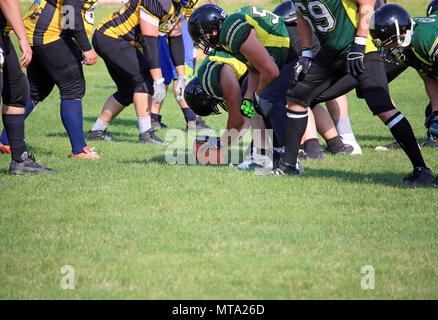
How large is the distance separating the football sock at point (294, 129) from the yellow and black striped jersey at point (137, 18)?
2.73 metres

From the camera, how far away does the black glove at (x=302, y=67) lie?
5.16m

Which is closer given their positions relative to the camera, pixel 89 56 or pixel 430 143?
pixel 89 56

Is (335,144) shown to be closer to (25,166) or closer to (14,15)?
(25,166)

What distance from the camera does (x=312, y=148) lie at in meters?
6.61

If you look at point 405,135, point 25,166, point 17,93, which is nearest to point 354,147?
point 405,135

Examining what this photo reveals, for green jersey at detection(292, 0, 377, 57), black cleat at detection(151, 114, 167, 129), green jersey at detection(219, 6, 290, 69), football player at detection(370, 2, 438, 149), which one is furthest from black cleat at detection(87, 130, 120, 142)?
football player at detection(370, 2, 438, 149)

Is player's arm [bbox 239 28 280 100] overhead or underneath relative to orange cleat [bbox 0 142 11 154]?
overhead

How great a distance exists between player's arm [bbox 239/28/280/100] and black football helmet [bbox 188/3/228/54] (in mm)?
392

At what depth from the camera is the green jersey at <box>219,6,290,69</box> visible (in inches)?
212

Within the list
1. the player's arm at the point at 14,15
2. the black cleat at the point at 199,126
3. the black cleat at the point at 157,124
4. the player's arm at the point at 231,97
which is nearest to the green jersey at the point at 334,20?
the player's arm at the point at 231,97

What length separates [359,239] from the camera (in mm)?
3785

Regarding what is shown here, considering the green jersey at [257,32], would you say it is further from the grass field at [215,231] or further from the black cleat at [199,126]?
the black cleat at [199,126]

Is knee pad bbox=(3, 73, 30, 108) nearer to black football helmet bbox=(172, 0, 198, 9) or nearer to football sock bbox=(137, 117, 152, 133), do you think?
football sock bbox=(137, 117, 152, 133)

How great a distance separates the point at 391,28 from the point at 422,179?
4.17ft
